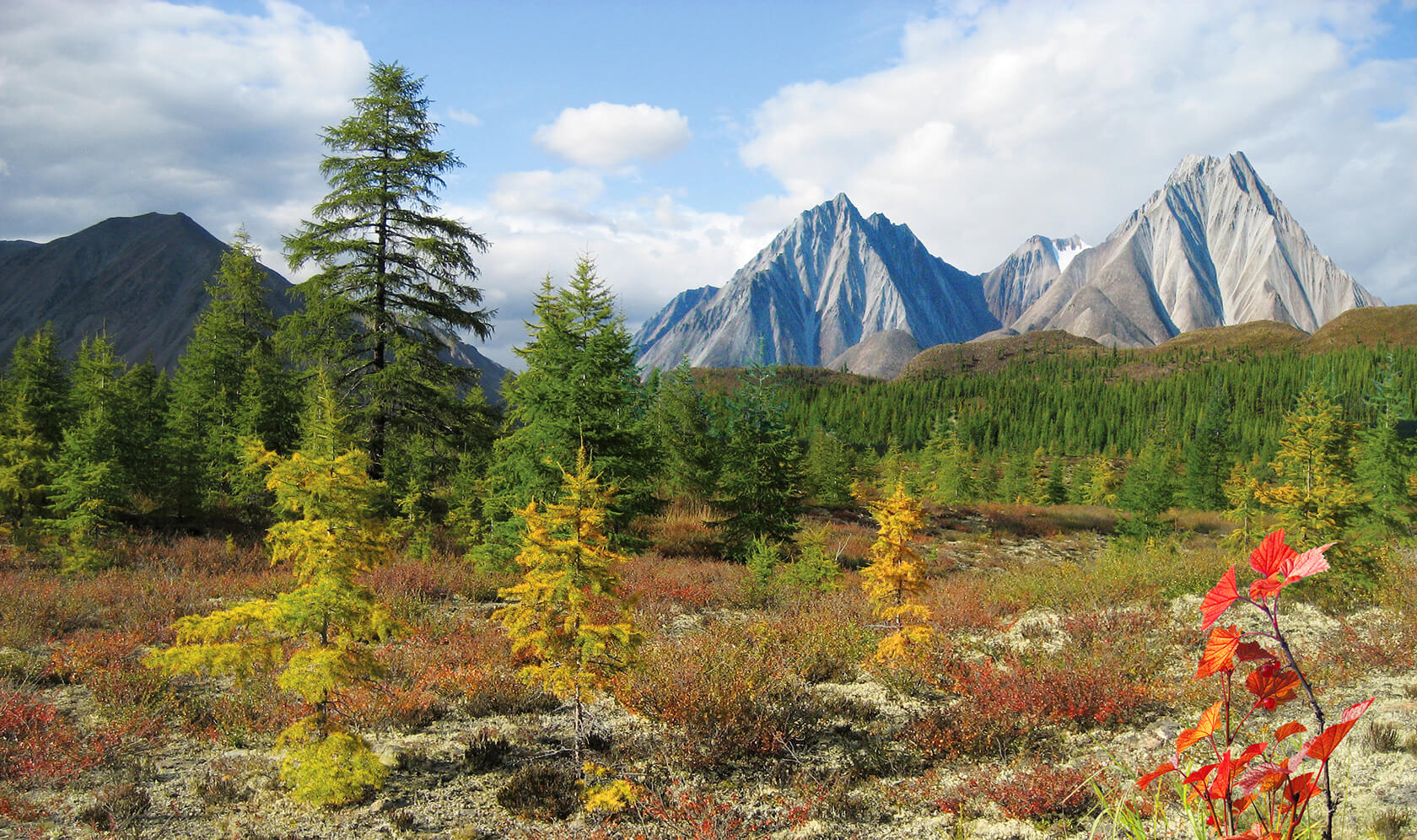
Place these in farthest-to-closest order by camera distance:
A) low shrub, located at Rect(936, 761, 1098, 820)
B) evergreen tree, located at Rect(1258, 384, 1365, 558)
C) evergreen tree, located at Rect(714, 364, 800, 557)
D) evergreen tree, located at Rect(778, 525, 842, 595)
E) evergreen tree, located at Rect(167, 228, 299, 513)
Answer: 1. evergreen tree, located at Rect(167, 228, 299, 513)
2. evergreen tree, located at Rect(714, 364, 800, 557)
3. evergreen tree, located at Rect(778, 525, 842, 595)
4. evergreen tree, located at Rect(1258, 384, 1365, 558)
5. low shrub, located at Rect(936, 761, 1098, 820)

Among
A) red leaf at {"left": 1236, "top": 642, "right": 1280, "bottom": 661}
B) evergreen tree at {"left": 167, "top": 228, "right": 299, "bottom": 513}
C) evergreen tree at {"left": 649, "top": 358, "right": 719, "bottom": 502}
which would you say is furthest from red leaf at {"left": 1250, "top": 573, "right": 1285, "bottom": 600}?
evergreen tree at {"left": 167, "top": 228, "right": 299, "bottom": 513}

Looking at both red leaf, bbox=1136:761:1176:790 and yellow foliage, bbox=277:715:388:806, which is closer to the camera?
red leaf, bbox=1136:761:1176:790

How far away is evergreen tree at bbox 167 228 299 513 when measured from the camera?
17.6 m

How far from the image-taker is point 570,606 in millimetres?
5992

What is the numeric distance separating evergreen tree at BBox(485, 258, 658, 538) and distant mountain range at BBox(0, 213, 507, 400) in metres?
162

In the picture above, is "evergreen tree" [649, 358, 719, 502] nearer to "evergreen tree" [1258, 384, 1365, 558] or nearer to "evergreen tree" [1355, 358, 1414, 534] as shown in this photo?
"evergreen tree" [1258, 384, 1365, 558]

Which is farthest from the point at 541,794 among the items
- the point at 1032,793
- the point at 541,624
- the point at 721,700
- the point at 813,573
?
the point at 813,573

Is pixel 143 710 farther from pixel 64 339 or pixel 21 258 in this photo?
pixel 21 258

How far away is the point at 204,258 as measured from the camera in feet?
654

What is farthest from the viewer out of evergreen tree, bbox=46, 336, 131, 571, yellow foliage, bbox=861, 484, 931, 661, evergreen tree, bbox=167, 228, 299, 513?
evergreen tree, bbox=167, 228, 299, 513

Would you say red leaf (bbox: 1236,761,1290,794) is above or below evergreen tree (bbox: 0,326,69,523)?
below

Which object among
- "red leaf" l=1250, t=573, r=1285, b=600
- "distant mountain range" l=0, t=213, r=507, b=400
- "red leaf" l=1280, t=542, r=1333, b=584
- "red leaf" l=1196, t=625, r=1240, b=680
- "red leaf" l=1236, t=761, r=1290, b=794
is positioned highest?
"distant mountain range" l=0, t=213, r=507, b=400

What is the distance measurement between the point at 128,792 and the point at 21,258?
27189 cm

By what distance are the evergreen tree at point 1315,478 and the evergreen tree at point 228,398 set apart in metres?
22.7
